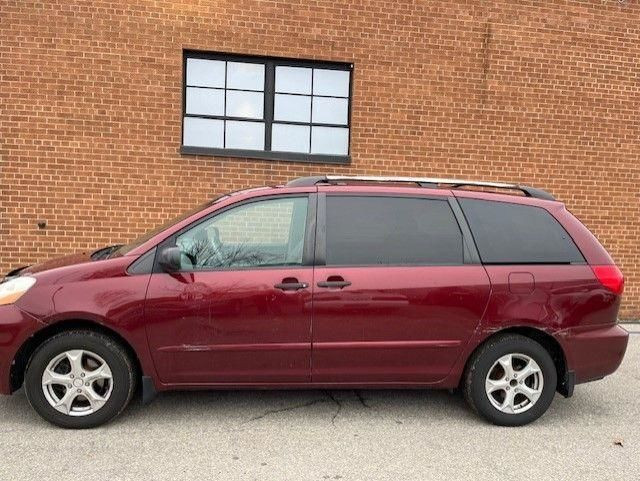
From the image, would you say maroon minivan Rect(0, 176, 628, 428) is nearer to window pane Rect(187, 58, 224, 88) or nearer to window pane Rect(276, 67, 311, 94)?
window pane Rect(276, 67, 311, 94)

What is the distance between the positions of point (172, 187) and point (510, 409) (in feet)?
15.5

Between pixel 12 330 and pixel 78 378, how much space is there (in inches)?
20.6

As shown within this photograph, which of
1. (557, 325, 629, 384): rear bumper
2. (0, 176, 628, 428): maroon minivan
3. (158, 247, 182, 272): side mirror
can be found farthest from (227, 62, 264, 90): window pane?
(557, 325, 629, 384): rear bumper

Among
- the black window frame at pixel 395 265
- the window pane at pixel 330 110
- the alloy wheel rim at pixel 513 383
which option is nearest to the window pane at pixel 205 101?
the window pane at pixel 330 110

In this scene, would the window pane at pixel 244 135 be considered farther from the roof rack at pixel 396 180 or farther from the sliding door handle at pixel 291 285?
the sliding door handle at pixel 291 285

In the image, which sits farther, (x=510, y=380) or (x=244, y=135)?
(x=244, y=135)

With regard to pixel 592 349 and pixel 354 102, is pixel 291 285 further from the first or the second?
pixel 354 102

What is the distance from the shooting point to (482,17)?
705 centimetres

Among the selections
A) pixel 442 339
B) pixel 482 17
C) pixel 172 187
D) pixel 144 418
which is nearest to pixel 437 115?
pixel 482 17

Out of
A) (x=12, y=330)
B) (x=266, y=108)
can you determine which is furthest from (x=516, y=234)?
(x=266, y=108)

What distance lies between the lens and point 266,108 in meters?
6.96

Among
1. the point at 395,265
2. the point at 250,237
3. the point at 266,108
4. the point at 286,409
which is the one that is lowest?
the point at 286,409

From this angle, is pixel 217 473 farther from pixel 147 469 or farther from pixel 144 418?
pixel 144 418

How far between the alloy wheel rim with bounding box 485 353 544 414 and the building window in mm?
3850
